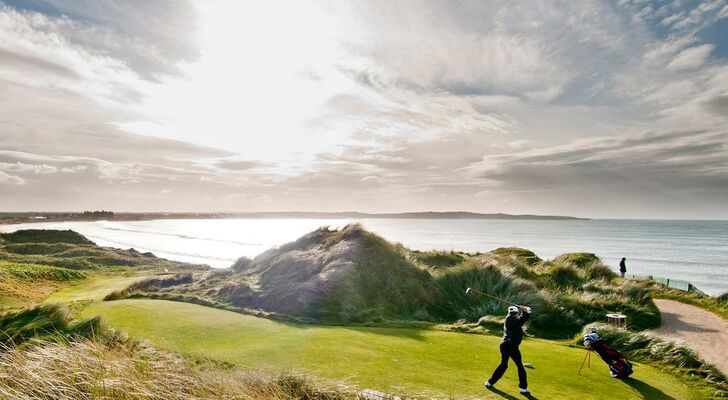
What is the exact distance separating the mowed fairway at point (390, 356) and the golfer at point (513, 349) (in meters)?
0.22

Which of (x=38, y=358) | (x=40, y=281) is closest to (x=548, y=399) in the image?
(x=38, y=358)

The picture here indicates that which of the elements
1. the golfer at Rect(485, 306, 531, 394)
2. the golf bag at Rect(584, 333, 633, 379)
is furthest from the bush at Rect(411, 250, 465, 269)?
the golfer at Rect(485, 306, 531, 394)

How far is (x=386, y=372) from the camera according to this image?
898cm

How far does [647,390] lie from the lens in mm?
8820

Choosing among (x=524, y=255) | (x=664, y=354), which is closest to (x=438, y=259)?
(x=524, y=255)

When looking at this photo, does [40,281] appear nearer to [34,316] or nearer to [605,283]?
[34,316]

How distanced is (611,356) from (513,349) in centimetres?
258

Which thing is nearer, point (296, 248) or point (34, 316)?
point (34, 316)

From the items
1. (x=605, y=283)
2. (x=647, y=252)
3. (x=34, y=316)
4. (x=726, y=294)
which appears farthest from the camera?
(x=647, y=252)

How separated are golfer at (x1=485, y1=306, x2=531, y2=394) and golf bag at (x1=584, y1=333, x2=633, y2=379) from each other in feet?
6.22

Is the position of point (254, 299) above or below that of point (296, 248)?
below

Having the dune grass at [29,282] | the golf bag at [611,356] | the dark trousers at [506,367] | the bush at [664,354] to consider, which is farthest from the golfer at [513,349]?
the dune grass at [29,282]

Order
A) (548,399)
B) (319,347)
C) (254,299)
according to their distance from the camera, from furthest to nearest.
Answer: (254,299) → (319,347) → (548,399)

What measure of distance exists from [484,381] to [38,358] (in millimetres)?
9060
